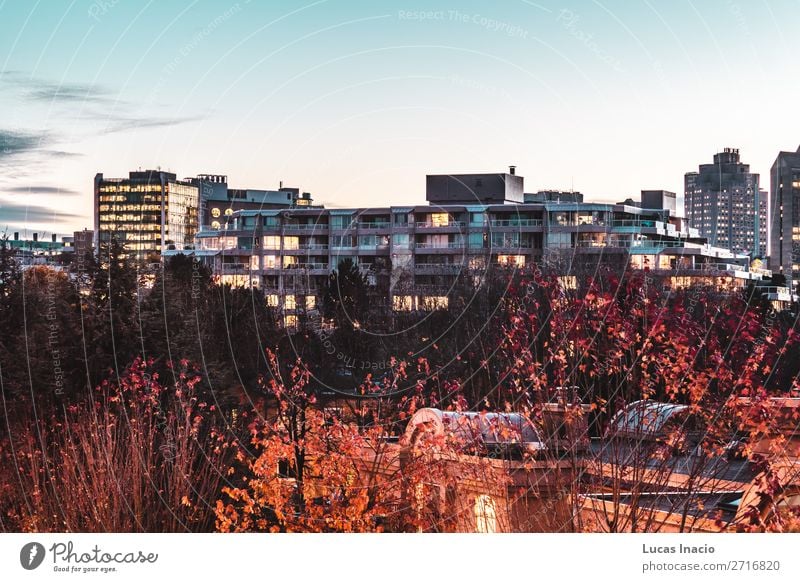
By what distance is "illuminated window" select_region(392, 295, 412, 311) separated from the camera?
3519cm

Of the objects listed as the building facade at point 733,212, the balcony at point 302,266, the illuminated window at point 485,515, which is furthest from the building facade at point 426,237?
the illuminated window at point 485,515

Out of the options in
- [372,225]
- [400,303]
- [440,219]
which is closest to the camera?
[400,303]

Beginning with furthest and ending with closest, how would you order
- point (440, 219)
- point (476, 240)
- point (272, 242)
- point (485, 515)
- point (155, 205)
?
point (155, 205) < point (272, 242) < point (440, 219) < point (476, 240) < point (485, 515)

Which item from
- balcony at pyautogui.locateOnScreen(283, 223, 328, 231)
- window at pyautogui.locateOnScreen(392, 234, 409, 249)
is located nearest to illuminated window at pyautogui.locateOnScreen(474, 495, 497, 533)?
window at pyautogui.locateOnScreen(392, 234, 409, 249)

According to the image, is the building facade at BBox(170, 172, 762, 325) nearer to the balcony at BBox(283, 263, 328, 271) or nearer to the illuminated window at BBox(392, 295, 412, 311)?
the balcony at BBox(283, 263, 328, 271)

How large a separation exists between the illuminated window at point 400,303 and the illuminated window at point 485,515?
23955 mm

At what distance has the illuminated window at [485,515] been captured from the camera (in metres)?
7.73

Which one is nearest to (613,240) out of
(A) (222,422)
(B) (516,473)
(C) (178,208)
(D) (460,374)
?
(D) (460,374)

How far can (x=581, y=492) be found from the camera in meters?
7.53

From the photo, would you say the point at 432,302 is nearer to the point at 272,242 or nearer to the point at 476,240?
the point at 476,240

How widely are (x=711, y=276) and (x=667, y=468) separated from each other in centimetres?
3416
